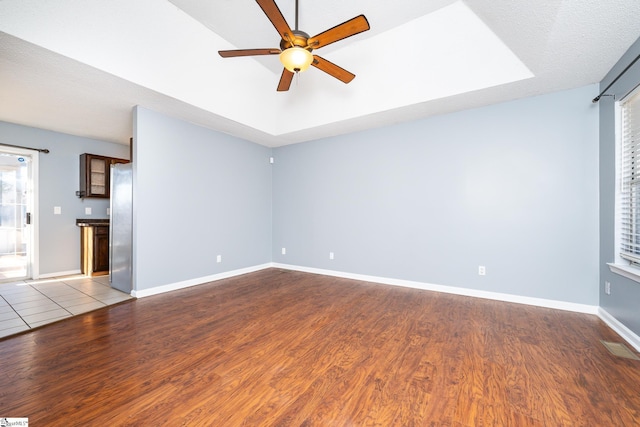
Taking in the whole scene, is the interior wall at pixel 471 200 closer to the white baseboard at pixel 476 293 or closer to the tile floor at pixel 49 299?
the white baseboard at pixel 476 293

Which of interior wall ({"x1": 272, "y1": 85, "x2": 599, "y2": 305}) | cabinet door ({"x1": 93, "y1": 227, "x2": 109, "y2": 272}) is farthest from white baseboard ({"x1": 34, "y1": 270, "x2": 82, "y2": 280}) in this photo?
interior wall ({"x1": 272, "y1": 85, "x2": 599, "y2": 305})

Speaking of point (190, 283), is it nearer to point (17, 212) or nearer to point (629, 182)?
point (17, 212)

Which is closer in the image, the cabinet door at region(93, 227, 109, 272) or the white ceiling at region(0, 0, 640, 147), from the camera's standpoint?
the white ceiling at region(0, 0, 640, 147)

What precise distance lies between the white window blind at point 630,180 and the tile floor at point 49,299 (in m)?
5.46

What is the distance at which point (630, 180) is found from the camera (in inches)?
92.4

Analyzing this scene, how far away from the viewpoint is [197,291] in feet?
→ 11.9

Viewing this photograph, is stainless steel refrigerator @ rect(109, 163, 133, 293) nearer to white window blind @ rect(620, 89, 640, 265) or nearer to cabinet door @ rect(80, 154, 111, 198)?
cabinet door @ rect(80, 154, 111, 198)

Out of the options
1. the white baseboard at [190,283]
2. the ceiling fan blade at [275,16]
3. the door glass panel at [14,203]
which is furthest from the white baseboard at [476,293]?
the door glass panel at [14,203]

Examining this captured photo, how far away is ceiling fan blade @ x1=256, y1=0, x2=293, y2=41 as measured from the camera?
5.91ft

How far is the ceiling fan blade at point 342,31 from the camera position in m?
1.91

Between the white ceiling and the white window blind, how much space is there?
0.51 meters

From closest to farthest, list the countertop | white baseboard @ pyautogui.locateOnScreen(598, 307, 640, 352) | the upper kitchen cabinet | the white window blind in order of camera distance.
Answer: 1. white baseboard @ pyautogui.locateOnScreen(598, 307, 640, 352)
2. the white window blind
3. the countertop
4. the upper kitchen cabinet

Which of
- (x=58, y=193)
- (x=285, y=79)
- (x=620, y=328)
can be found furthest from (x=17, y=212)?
(x=620, y=328)

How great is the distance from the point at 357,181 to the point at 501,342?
287 cm
